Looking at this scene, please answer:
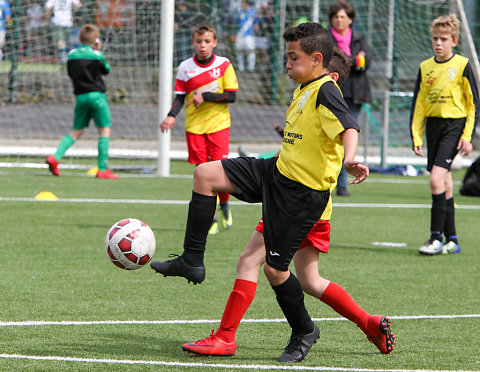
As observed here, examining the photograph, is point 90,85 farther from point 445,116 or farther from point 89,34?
point 445,116

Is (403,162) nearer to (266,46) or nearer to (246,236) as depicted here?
(266,46)

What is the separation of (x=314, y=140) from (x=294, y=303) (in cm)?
83

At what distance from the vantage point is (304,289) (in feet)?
15.4

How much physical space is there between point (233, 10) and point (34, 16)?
158 inches

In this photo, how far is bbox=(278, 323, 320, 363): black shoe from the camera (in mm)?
4449

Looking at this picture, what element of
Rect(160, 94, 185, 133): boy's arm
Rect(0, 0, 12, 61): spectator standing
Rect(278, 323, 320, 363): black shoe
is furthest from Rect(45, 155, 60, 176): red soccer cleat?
Rect(278, 323, 320, 363): black shoe

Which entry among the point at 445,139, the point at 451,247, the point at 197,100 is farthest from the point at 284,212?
the point at 197,100

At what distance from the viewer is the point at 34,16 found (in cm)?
1567

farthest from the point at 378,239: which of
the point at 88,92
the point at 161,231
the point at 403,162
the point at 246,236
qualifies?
the point at 403,162

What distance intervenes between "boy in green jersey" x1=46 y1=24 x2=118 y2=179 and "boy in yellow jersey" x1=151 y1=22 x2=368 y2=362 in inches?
339

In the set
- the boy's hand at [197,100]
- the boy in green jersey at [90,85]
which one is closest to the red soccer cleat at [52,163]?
the boy in green jersey at [90,85]

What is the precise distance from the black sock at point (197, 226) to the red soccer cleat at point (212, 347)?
1.27 ft

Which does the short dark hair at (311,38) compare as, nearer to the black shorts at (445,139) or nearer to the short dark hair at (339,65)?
the short dark hair at (339,65)

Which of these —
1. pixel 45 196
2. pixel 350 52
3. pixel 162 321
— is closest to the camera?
pixel 162 321
